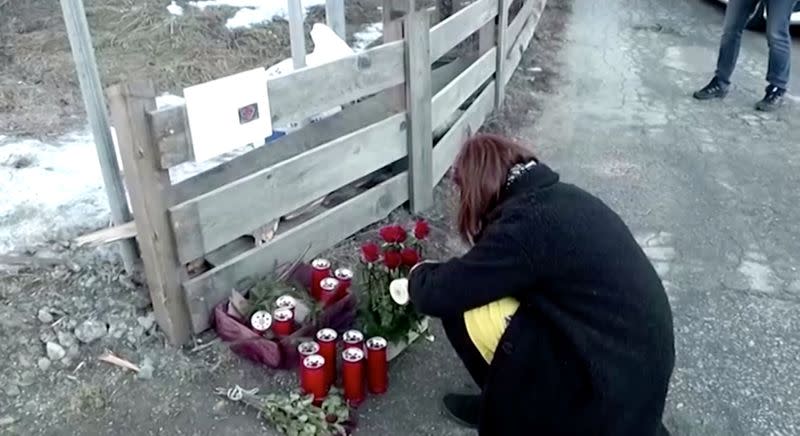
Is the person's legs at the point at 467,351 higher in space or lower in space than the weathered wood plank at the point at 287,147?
lower

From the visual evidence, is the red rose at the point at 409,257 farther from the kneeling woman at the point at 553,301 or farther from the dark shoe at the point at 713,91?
the dark shoe at the point at 713,91

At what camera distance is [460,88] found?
422cm

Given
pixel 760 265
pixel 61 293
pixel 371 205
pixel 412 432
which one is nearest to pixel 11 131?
pixel 61 293

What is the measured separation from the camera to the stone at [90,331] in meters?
2.68

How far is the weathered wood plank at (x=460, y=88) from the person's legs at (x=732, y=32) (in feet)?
6.40

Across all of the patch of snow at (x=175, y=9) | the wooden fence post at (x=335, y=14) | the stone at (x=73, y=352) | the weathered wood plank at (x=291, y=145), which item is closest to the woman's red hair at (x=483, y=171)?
the weathered wood plank at (x=291, y=145)

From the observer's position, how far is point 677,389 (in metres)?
2.65

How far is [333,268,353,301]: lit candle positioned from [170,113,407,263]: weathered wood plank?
0.34 m

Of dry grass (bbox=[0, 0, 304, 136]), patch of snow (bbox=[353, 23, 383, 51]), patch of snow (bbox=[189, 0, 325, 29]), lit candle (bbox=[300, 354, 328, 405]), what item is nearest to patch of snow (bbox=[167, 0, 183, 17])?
dry grass (bbox=[0, 0, 304, 136])

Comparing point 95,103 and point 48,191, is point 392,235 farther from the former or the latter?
point 48,191

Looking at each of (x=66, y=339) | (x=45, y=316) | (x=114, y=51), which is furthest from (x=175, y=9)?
(x=66, y=339)

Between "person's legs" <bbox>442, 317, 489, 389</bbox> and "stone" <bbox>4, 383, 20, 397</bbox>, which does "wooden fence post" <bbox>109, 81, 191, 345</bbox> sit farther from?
"person's legs" <bbox>442, 317, 489, 389</bbox>

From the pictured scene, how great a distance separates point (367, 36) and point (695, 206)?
130 inches

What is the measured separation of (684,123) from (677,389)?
3.16 m
